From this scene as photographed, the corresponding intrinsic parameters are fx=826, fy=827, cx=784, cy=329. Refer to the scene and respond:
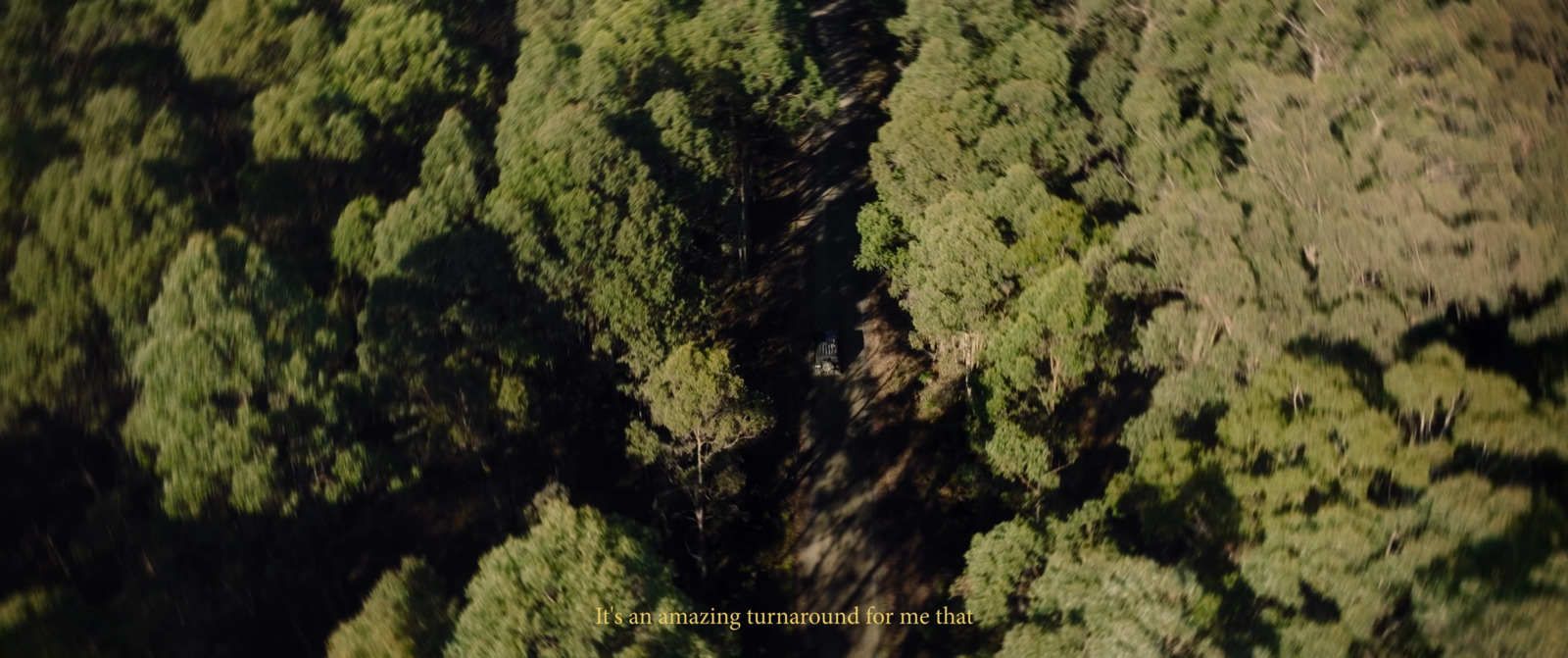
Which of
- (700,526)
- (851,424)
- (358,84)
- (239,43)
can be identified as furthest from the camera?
(851,424)

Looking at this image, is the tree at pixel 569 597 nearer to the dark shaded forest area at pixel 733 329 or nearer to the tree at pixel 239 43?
the dark shaded forest area at pixel 733 329

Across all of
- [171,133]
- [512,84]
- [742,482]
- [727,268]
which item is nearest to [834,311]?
[727,268]

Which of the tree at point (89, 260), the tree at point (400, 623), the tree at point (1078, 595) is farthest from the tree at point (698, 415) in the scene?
the tree at point (89, 260)

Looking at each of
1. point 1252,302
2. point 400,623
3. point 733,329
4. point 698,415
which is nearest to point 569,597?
point 400,623

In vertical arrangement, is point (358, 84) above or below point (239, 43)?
below

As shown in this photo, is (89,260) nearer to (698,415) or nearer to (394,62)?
(394,62)

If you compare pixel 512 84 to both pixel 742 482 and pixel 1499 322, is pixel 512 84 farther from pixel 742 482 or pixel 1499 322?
pixel 1499 322

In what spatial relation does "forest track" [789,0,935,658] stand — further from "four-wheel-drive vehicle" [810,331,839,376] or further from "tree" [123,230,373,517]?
"tree" [123,230,373,517]
